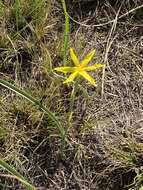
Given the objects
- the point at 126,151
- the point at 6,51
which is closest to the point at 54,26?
the point at 6,51

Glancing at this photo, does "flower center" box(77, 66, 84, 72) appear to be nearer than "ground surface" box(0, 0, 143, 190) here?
Yes

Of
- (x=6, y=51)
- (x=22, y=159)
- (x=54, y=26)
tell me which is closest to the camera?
(x=22, y=159)

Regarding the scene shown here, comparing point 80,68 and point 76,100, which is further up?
point 80,68

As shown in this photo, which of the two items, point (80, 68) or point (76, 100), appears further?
point (76, 100)

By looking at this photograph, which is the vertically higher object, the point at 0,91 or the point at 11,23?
the point at 11,23

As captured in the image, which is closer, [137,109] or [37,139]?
[37,139]

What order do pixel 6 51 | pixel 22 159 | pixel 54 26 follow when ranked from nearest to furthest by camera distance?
pixel 22 159 → pixel 6 51 → pixel 54 26

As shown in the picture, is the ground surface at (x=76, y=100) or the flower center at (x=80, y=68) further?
the ground surface at (x=76, y=100)

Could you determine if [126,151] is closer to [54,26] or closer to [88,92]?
[88,92]
